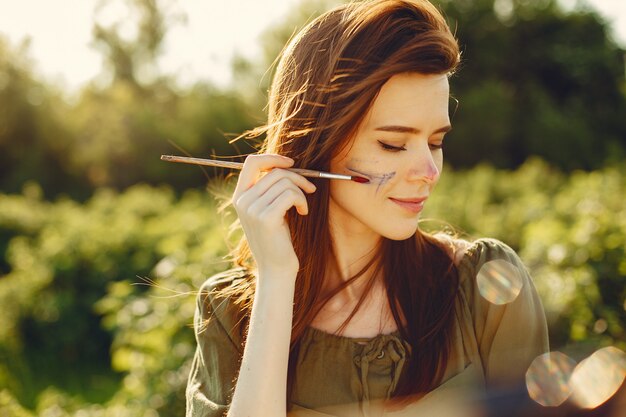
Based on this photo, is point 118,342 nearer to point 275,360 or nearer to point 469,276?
point 275,360

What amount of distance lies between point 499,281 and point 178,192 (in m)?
21.9

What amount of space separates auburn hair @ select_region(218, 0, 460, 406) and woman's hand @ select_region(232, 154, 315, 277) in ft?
0.34

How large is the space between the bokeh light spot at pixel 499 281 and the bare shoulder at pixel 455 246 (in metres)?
0.11

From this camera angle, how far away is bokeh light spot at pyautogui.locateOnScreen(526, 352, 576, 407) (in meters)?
1.08

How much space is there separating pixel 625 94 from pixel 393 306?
99.9 feet

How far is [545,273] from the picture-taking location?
364 cm

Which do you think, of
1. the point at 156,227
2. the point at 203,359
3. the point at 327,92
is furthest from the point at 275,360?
the point at 156,227

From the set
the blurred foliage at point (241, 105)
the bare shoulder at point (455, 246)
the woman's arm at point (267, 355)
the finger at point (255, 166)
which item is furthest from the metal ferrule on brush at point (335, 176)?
the blurred foliage at point (241, 105)

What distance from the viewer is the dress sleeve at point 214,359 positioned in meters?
1.99

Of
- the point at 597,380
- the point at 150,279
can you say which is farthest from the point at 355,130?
the point at 150,279

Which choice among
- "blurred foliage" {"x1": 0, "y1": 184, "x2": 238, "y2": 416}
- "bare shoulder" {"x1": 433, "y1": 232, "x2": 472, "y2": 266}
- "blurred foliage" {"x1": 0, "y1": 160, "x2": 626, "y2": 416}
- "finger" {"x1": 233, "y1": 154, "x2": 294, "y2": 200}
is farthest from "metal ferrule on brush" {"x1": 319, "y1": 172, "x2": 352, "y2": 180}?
"blurred foliage" {"x1": 0, "y1": 184, "x2": 238, "y2": 416}

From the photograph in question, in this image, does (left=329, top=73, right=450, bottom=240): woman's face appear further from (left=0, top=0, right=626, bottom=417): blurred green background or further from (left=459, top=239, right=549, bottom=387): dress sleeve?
(left=0, top=0, right=626, bottom=417): blurred green background

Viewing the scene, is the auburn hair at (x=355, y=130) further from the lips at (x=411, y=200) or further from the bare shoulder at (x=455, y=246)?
the lips at (x=411, y=200)

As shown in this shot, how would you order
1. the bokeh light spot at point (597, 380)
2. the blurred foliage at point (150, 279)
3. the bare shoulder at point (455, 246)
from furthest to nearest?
the blurred foliage at point (150, 279)
the bare shoulder at point (455, 246)
the bokeh light spot at point (597, 380)
